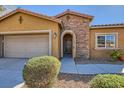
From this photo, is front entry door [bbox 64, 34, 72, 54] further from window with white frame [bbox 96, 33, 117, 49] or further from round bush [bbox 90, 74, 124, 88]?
round bush [bbox 90, 74, 124, 88]

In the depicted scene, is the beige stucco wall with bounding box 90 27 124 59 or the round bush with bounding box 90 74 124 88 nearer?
the round bush with bounding box 90 74 124 88

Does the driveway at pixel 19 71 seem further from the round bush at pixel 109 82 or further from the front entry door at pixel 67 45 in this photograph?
the front entry door at pixel 67 45

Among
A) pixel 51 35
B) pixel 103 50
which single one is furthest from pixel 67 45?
pixel 51 35

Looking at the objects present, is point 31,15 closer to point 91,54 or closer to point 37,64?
point 91,54

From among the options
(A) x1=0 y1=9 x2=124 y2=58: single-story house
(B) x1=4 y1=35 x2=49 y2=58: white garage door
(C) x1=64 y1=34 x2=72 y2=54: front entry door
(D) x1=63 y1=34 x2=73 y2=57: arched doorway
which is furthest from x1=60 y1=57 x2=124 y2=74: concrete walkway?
(C) x1=64 y1=34 x2=72 y2=54: front entry door

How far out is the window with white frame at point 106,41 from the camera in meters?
19.2

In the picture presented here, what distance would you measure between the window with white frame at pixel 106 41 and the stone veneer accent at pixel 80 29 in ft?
4.62

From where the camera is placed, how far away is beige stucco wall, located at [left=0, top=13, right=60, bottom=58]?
15907mm

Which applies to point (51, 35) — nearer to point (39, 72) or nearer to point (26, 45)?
point (26, 45)

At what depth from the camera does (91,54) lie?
19.4 m

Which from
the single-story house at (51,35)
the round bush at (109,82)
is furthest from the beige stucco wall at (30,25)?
the round bush at (109,82)
